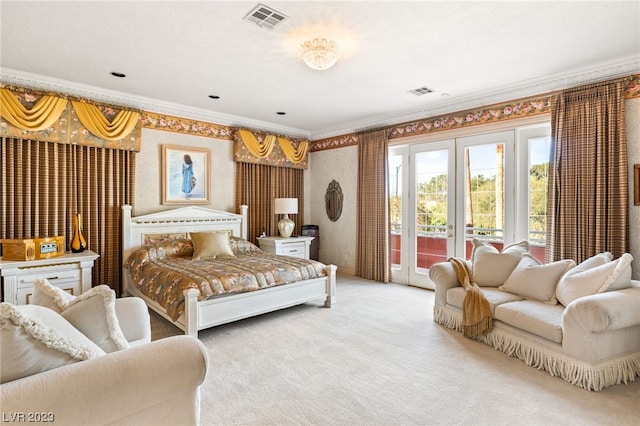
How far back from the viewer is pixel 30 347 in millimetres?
1114

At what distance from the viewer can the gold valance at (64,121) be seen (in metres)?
3.62

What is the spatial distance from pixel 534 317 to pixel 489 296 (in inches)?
19.9

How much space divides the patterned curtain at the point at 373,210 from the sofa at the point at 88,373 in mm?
4337

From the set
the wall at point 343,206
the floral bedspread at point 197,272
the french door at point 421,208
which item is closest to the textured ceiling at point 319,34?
the french door at point 421,208

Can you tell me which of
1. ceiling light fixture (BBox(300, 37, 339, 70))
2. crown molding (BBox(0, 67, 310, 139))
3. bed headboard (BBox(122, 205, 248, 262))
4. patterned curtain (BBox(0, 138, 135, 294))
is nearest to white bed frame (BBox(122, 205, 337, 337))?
bed headboard (BBox(122, 205, 248, 262))

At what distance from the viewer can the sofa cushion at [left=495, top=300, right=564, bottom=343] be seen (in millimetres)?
2516

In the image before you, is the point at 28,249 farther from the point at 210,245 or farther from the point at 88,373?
the point at 88,373

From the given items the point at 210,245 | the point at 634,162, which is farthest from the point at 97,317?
the point at 634,162

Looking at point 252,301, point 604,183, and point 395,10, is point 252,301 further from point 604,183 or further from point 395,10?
point 604,183

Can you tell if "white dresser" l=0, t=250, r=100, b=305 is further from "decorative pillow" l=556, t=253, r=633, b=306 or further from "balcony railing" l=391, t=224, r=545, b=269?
"decorative pillow" l=556, t=253, r=633, b=306

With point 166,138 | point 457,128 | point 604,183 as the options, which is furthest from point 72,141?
point 604,183

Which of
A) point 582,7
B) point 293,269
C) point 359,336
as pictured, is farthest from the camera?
point 293,269

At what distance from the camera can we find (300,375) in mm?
2502

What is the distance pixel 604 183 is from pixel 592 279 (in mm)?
1290
